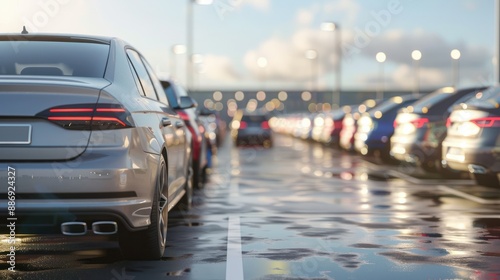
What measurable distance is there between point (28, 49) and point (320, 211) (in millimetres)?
5296

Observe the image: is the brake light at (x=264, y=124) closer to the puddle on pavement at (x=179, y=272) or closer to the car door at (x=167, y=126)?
the car door at (x=167, y=126)

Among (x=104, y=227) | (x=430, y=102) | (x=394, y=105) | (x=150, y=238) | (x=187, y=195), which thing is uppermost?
(x=430, y=102)

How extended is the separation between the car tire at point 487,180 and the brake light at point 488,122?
1.71m

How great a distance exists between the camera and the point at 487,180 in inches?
615

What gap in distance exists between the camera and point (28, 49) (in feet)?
26.3

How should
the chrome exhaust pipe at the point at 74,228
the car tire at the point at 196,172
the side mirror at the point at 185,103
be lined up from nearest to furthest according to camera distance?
the chrome exhaust pipe at the point at 74,228
the side mirror at the point at 185,103
the car tire at the point at 196,172

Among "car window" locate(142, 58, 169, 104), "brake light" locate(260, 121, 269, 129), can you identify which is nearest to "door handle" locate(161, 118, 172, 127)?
"car window" locate(142, 58, 169, 104)

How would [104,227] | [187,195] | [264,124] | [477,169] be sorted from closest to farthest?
[104,227], [187,195], [477,169], [264,124]

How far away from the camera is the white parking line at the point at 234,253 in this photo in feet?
24.3

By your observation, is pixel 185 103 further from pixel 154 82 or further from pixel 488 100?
pixel 488 100

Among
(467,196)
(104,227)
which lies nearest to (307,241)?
(104,227)

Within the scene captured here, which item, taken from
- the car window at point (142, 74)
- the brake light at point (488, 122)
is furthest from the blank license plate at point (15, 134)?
the brake light at point (488, 122)

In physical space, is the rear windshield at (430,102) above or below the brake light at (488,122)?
above

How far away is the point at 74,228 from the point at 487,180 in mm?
10068
